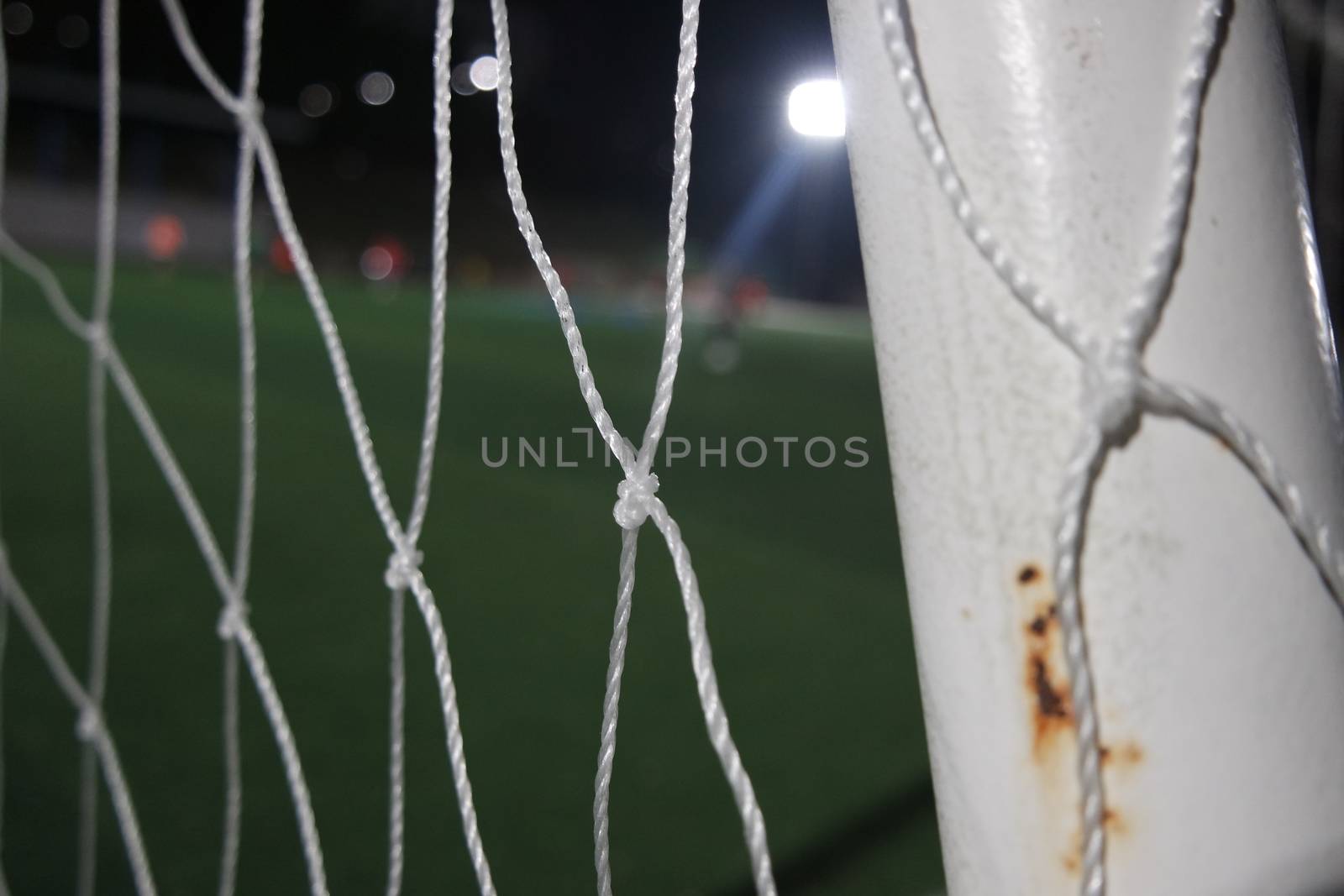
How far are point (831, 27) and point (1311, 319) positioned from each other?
0.37 feet

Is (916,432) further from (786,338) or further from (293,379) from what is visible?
(786,338)

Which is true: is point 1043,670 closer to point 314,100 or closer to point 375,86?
point 314,100

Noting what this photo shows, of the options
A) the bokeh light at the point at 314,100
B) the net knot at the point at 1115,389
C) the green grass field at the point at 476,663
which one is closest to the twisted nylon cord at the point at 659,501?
the net knot at the point at 1115,389

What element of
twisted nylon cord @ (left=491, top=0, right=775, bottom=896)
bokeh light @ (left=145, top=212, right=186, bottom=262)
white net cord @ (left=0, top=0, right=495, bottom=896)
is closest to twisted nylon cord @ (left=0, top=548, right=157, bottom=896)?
white net cord @ (left=0, top=0, right=495, bottom=896)

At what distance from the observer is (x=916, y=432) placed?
0.22 metres

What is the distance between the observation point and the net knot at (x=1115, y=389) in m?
0.19

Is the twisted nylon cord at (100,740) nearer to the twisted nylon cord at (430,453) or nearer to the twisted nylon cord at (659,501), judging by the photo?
the twisted nylon cord at (430,453)

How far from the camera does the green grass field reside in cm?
86

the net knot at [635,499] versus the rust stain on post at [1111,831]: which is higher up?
the net knot at [635,499]

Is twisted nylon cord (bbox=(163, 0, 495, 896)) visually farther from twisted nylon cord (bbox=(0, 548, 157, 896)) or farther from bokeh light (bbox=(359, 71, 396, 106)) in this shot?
bokeh light (bbox=(359, 71, 396, 106))

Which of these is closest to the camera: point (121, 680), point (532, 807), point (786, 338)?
point (532, 807)

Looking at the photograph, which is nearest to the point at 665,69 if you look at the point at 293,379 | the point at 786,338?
the point at 786,338

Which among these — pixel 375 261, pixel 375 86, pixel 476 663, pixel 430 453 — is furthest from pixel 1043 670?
pixel 375 261

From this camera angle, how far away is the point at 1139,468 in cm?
19
